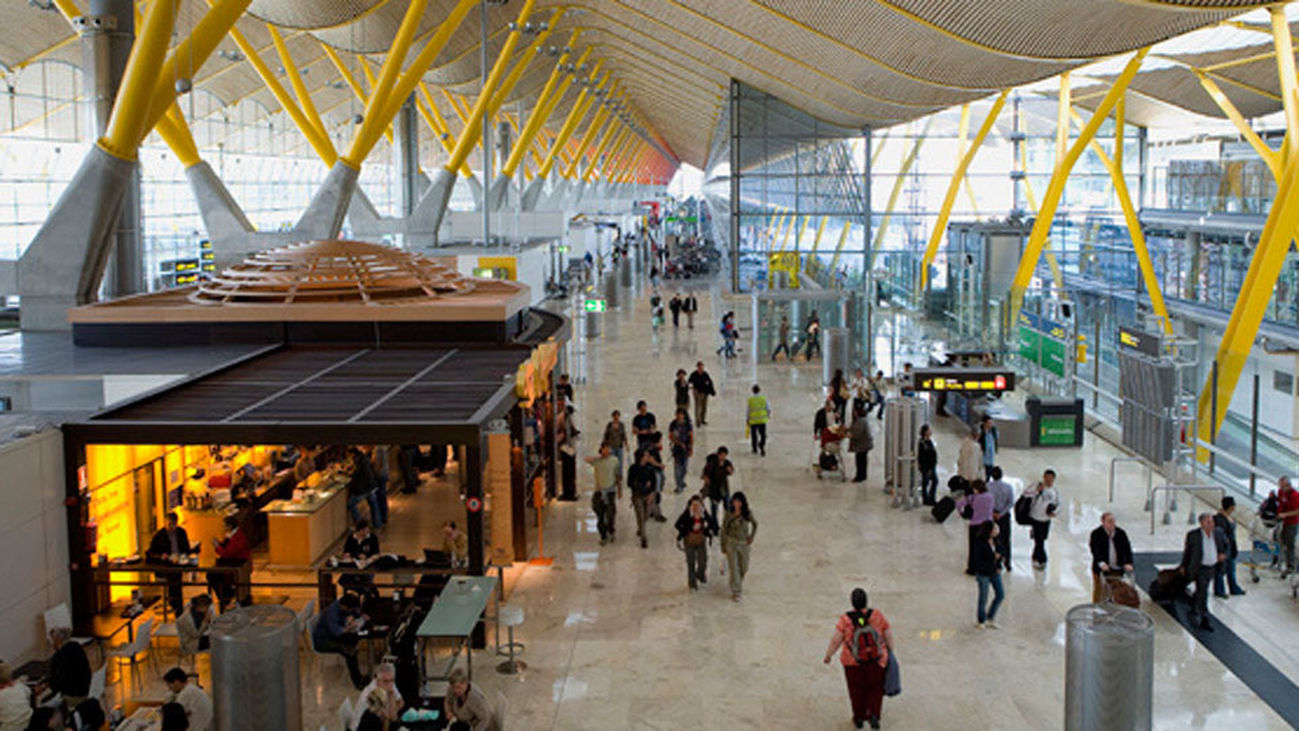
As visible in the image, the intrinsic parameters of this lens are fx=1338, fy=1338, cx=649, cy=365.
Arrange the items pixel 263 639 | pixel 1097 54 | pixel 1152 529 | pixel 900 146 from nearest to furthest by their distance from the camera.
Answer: pixel 263 639 → pixel 1152 529 → pixel 1097 54 → pixel 900 146

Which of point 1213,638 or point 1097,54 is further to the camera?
point 1097,54

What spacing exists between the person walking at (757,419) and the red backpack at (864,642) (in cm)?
1094

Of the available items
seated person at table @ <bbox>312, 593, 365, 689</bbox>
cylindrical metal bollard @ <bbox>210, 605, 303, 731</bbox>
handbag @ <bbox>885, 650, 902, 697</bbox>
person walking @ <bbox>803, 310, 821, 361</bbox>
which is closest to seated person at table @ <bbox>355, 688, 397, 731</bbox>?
cylindrical metal bollard @ <bbox>210, 605, 303, 731</bbox>

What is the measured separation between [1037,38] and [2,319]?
70.6 ft

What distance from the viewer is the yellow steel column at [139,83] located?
17.7m

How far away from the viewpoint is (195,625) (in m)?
11.7

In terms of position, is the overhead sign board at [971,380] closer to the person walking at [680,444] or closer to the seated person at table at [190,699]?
the person walking at [680,444]

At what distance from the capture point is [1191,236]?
1628 inches

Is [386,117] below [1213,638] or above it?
above

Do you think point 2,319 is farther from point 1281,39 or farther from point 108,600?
point 1281,39

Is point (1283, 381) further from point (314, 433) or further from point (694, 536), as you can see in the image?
point (314, 433)

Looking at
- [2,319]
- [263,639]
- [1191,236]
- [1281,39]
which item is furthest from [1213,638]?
[1191,236]

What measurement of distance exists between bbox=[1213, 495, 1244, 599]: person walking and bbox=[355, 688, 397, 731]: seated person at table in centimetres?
901

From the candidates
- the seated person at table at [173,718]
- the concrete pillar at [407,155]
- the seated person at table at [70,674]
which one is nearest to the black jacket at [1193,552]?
the seated person at table at [173,718]
